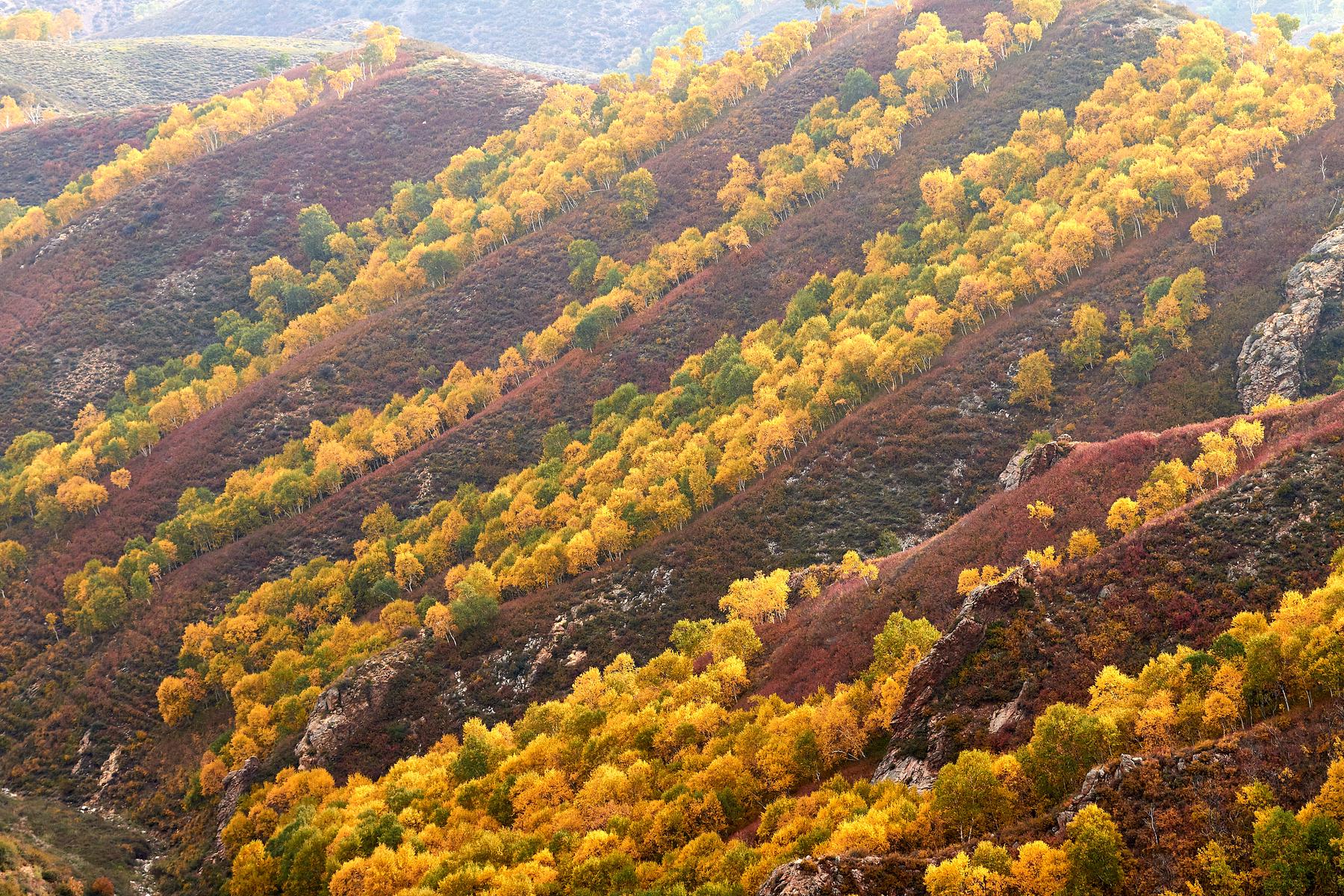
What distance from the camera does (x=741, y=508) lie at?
359ft

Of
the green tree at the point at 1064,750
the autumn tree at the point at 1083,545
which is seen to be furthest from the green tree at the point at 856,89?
the green tree at the point at 1064,750

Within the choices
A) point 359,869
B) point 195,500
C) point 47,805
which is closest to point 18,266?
point 195,500

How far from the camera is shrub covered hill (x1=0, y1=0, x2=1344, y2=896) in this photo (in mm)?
51000

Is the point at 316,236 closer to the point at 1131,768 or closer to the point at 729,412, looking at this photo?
the point at 729,412

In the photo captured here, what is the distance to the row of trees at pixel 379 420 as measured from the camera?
411 ft

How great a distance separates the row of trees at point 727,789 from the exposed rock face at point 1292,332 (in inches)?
2256

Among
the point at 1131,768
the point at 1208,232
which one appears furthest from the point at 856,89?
the point at 1131,768

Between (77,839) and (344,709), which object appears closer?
(77,839)

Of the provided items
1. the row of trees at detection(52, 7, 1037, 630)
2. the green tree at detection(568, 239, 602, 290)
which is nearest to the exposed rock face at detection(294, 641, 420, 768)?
the row of trees at detection(52, 7, 1037, 630)

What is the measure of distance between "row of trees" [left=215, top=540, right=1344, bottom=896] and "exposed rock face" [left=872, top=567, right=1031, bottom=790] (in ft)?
9.26

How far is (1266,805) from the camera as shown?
37469mm

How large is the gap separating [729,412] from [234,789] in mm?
73072

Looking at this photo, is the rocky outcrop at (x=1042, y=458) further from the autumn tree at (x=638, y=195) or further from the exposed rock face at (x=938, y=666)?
the autumn tree at (x=638, y=195)

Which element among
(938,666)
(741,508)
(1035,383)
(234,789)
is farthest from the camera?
(1035,383)
